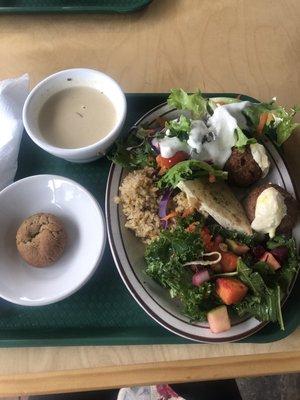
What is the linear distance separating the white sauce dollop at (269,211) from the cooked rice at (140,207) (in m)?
0.26

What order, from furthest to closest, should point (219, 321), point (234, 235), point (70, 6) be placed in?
point (70, 6)
point (234, 235)
point (219, 321)

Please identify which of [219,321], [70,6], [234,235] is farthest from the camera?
[70,6]

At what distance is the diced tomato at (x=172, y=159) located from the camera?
1229 millimetres

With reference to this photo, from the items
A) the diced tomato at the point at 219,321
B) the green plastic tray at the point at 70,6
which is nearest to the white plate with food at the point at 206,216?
the diced tomato at the point at 219,321

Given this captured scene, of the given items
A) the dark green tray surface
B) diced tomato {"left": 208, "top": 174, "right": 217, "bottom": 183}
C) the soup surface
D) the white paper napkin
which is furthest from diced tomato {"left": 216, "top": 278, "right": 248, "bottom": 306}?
the white paper napkin

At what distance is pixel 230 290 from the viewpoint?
1104mm

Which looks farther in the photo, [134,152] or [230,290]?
[134,152]

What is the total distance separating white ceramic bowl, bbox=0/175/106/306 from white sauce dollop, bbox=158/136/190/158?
225 mm

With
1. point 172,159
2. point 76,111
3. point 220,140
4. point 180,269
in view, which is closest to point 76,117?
point 76,111

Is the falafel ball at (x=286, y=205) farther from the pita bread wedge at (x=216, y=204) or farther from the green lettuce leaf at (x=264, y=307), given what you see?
the green lettuce leaf at (x=264, y=307)

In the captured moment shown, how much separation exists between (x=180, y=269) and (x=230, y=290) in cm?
13

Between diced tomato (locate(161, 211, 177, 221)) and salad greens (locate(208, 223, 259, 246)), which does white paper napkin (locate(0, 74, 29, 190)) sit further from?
salad greens (locate(208, 223, 259, 246))

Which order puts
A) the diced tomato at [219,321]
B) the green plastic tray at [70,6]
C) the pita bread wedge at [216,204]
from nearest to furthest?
the diced tomato at [219,321]
the pita bread wedge at [216,204]
the green plastic tray at [70,6]

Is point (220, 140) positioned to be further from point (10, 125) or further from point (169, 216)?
point (10, 125)
